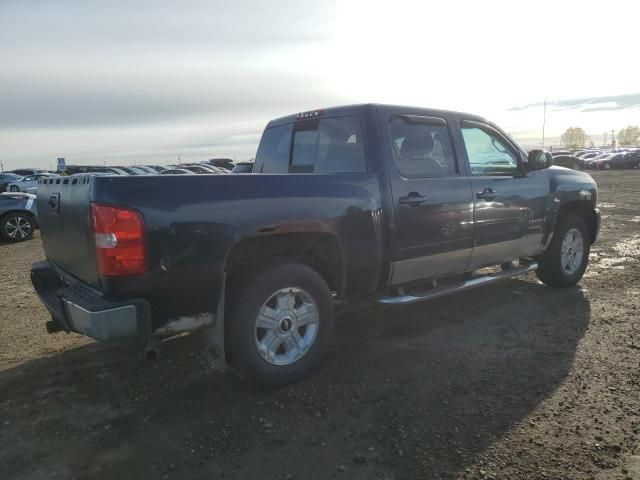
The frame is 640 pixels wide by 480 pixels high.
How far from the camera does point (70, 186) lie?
3148mm

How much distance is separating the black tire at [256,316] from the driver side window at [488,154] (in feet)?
6.90

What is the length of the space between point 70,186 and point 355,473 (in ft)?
8.00

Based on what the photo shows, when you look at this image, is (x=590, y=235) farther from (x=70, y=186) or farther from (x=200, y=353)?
(x=70, y=186)

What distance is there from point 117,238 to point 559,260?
492 centimetres

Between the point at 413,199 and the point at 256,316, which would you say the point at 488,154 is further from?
the point at 256,316

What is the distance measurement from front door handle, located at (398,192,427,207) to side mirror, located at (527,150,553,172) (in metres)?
1.73

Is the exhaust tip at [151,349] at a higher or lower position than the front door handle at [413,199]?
lower

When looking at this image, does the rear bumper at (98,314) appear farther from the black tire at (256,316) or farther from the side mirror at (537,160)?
the side mirror at (537,160)

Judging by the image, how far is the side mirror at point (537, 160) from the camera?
5.08m

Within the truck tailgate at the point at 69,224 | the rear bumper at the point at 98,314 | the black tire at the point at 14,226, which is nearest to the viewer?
the rear bumper at the point at 98,314

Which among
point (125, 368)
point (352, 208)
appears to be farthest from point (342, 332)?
point (125, 368)

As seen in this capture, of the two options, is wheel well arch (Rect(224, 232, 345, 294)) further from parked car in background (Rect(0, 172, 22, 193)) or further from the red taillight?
parked car in background (Rect(0, 172, 22, 193))

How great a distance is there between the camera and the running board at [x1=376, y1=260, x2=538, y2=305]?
404cm

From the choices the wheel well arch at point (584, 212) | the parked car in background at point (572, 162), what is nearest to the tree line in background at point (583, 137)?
the parked car in background at point (572, 162)
